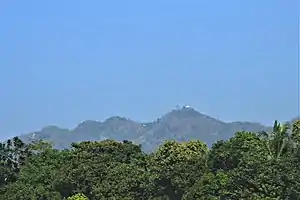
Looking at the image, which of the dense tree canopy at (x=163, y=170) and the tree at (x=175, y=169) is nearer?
the dense tree canopy at (x=163, y=170)

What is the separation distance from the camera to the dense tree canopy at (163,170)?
25078 mm

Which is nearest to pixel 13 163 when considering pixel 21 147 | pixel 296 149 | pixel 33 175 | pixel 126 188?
pixel 21 147

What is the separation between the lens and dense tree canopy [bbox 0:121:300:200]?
2508 centimetres

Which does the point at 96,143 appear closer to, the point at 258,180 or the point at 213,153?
the point at 213,153

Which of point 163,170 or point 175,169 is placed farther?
point 163,170

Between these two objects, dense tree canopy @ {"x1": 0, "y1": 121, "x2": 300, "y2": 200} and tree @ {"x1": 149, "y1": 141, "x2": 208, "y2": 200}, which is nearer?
dense tree canopy @ {"x1": 0, "y1": 121, "x2": 300, "y2": 200}

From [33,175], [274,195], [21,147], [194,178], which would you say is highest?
[21,147]

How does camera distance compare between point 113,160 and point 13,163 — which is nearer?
point 113,160

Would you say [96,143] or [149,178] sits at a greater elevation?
[96,143]

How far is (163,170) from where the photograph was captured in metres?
32.6

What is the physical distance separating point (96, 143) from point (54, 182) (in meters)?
3.64

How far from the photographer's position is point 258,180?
976 inches

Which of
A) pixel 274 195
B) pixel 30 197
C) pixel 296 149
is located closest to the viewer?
pixel 274 195

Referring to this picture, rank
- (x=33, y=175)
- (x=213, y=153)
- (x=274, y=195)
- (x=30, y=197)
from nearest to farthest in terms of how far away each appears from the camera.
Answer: (x=274, y=195), (x=213, y=153), (x=30, y=197), (x=33, y=175)
